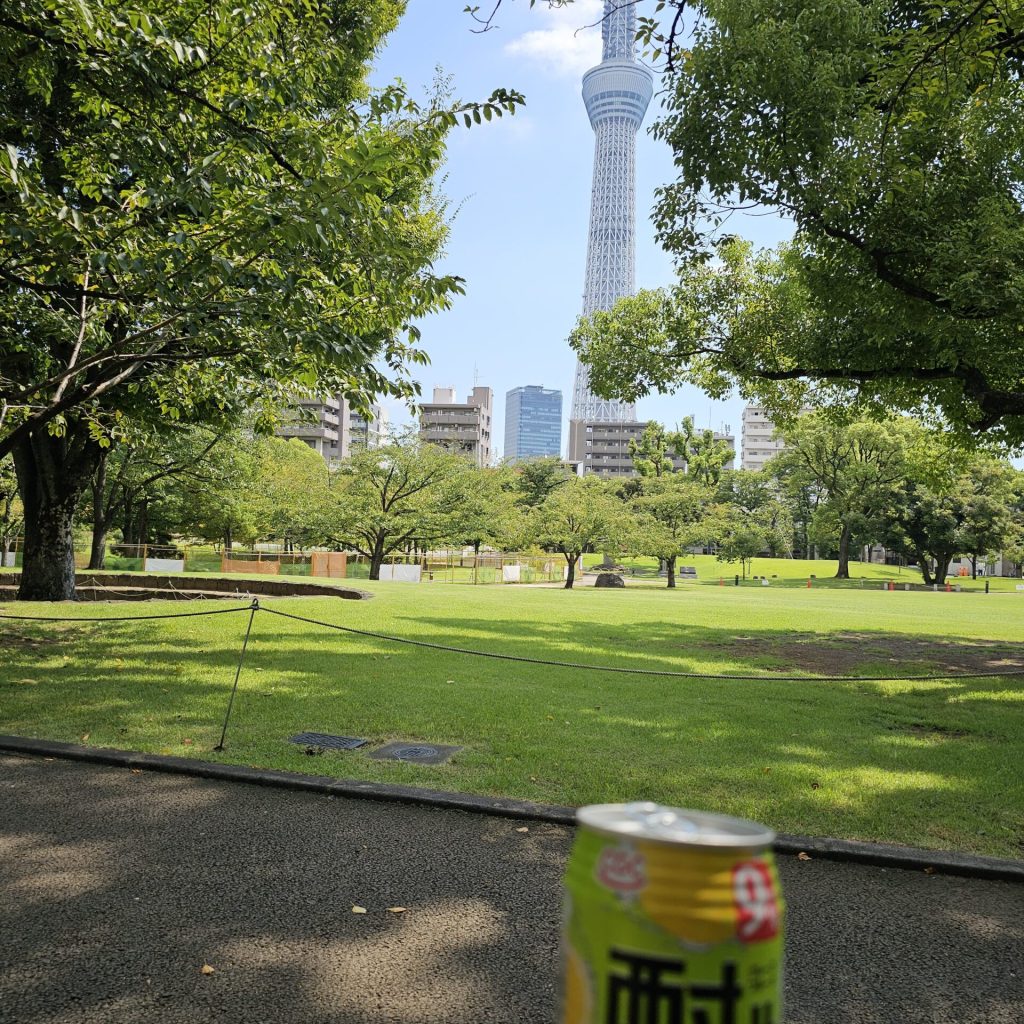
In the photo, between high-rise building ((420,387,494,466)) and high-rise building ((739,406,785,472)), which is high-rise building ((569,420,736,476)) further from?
high-rise building ((420,387,494,466))

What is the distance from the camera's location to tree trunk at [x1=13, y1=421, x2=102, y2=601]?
1458 centimetres

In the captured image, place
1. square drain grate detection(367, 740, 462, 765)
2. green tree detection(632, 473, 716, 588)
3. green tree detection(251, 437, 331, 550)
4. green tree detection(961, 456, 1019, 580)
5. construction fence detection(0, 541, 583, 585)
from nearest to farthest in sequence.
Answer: square drain grate detection(367, 740, 462, 765), green tree detection(251, 437, 331, 550), construction fence detection(0, 541, 583, 585), green tree detection(632, 473, 716, 588), green tree detection(961, 456, 1019, 580)

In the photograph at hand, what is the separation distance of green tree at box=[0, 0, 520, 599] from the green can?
6013mm

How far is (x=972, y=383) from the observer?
10.1m

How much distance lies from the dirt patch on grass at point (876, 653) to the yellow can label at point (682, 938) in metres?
10.6

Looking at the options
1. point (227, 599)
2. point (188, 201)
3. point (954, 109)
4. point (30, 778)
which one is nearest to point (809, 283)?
point (954, 109)

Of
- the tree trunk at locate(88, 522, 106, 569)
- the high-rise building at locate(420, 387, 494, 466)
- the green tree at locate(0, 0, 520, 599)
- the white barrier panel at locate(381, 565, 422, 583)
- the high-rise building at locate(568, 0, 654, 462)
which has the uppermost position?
the high-rise building at locate(568, 0, 654, 462)

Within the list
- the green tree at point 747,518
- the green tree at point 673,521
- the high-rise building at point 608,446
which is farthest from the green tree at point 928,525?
the high-rise building at point 608,446

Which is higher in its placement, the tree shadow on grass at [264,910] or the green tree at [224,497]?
the green tree at [224,497]

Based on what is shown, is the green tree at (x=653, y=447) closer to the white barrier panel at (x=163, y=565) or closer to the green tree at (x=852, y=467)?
the green tree at (x=852, y=467)

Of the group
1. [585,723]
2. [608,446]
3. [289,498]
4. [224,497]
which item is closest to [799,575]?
[289,498]

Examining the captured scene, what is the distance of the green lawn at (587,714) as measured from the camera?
5367 mm

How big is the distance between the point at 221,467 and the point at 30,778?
21197 mm

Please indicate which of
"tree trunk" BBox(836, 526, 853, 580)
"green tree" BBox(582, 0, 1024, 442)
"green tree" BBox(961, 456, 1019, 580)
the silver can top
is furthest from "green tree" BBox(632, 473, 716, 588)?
the silver can top
